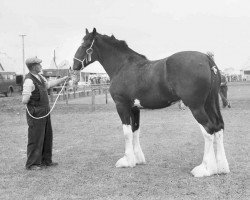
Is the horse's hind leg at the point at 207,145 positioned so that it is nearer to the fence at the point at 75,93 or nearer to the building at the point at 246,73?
the fence at the point at 75,93

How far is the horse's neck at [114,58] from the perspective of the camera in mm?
7254

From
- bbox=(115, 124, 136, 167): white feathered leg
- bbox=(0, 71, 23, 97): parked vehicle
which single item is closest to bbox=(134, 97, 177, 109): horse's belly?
bbox=(115, 124, 136, 167): white feathered leg

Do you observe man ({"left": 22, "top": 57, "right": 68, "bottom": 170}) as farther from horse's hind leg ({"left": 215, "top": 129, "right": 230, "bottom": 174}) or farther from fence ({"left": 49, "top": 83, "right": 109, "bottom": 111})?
fence ({"left": 49, "top": 83, "right": 109, "bottom": 111})

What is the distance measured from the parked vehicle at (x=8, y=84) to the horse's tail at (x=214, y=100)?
2986cm

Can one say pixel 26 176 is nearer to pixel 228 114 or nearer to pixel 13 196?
pixel 13 196

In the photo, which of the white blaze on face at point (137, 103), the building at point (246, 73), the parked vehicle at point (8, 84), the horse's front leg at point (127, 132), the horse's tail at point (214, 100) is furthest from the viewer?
the building at point (246, 73)

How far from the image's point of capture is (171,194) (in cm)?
522

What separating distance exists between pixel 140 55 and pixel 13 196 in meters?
3.36

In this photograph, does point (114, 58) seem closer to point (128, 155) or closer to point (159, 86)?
point (159, 86)

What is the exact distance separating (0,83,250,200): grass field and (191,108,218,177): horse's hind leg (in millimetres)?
148

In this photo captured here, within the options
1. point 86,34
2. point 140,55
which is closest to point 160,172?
point 140,55

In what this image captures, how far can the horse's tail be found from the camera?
615cm

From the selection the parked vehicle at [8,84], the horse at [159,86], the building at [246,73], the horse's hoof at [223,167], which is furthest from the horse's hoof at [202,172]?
the building at [246,73]

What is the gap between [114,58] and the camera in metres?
7.36
